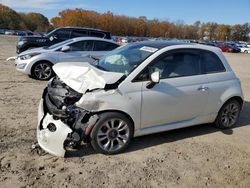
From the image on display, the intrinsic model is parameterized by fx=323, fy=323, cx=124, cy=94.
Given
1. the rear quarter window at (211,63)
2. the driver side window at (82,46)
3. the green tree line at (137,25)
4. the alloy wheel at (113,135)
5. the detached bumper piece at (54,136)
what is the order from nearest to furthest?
1. the detached bumper piece at (54,136)
2. the alloy wheel at (113,135)
3. the rear quarter window at (211,63)
4. the driver side window at (82,46)
5. the green tree line at (137,25)

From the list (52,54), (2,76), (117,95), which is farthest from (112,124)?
(2,76)

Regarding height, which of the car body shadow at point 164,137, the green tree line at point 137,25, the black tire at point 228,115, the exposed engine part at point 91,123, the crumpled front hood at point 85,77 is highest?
the crumpled front hood at point 85,77

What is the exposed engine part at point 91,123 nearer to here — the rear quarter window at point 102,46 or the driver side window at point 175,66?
the driver side window at point 175,66

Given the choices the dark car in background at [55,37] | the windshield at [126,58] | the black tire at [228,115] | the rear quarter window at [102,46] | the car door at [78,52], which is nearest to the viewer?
the windshield at [126,58]

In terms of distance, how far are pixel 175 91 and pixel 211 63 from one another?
114cm

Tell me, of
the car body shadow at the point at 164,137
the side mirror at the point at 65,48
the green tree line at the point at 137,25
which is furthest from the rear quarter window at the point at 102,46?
the green tree line at the point at 137,25

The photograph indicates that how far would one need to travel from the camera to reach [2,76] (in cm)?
1070

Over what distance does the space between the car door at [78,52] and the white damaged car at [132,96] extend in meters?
4.50

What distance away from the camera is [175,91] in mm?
5309

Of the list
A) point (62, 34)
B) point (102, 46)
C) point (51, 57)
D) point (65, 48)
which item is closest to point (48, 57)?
point (51, 57)

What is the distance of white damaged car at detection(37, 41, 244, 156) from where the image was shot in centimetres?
462

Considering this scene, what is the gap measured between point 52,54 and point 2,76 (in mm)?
1886

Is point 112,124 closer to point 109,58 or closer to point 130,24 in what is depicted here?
point 109,58

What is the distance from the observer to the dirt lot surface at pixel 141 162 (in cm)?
412
